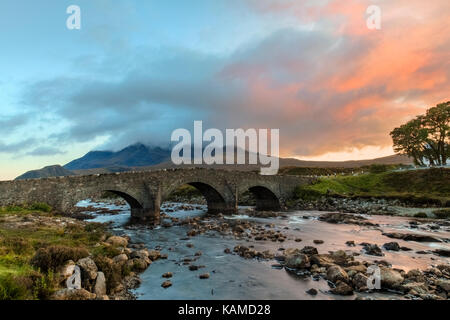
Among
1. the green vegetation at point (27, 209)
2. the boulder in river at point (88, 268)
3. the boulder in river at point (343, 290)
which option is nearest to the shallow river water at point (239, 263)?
the boulder in river at point (343, 290)

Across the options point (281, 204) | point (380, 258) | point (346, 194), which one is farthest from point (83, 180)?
point (346, 194)

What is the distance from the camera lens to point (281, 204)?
158 ft

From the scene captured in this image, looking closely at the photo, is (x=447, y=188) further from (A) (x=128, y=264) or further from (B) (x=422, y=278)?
(A) (x=128, y=264)

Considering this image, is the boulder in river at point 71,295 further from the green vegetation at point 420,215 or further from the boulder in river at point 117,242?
the green vegetation at point 420,215

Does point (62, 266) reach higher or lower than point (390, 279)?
higher

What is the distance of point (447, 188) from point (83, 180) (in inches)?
2200

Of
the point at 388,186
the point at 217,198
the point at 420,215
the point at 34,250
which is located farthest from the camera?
the point at 388,186

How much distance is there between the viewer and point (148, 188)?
29.0m

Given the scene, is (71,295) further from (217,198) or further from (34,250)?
(217,198)

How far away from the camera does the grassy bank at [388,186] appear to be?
4388 cm

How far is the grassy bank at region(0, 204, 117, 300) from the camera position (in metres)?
6.68

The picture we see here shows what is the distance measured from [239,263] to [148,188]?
1826 centimetres

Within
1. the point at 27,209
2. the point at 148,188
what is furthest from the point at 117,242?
the point at 148,188

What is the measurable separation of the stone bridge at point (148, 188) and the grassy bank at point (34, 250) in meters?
2.06
